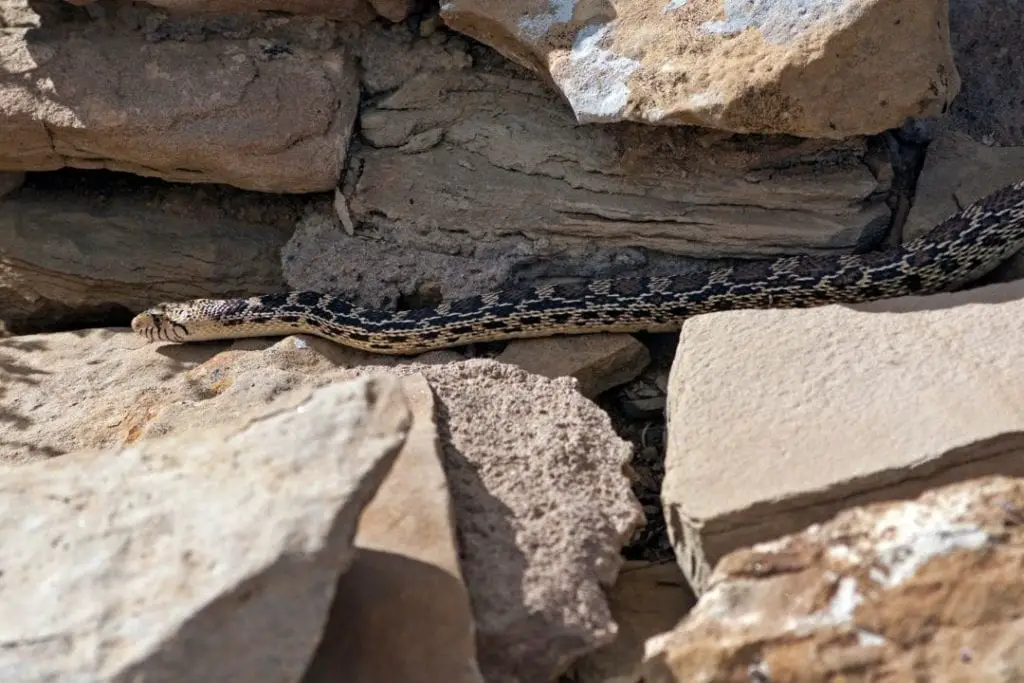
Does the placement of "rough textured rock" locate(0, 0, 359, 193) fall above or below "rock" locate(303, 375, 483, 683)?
above

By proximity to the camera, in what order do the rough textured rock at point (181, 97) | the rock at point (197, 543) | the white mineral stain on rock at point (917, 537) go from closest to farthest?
the rock at point (197, 543), the white mineral stain on rock at point (917, 537), the rough textured rock at point (181, 97)


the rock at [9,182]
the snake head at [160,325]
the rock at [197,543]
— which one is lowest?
the snake head at [160,325]

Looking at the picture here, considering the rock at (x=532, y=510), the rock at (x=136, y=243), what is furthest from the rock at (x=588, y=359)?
the rock at (x=136, y=243)

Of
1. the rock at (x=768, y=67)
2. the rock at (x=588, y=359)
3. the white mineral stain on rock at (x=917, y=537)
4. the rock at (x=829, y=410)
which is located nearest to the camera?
the white mineral stain on rock at (x=917, y=537)

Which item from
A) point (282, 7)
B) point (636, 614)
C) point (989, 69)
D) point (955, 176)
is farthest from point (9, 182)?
point (989, 69)

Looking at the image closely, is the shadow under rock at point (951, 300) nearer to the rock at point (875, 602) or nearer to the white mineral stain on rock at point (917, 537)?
the rock at point (875, 602)

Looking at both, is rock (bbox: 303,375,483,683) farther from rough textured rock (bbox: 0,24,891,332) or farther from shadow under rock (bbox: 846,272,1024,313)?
rough textured rock (bbox: 0,24,891,332)

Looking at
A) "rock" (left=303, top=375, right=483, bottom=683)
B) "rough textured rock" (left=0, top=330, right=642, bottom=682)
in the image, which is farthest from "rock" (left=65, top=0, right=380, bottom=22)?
"rock" (left=303, top=375, right=483, bottom=683)
